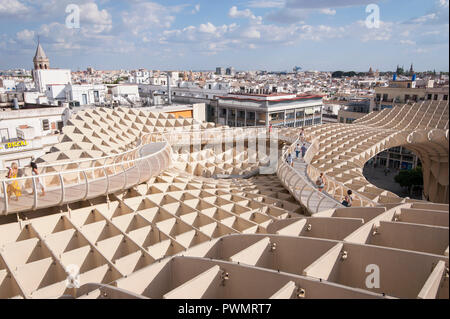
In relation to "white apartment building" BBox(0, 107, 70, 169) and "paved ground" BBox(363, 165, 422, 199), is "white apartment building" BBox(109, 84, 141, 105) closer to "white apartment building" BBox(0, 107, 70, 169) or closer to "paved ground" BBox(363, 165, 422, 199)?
"white apartment building" BBox(0, 107, 70, 169)

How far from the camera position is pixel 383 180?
71.9m

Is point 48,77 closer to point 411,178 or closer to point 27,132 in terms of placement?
point 27,132

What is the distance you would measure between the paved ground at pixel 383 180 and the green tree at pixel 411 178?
2.15 m

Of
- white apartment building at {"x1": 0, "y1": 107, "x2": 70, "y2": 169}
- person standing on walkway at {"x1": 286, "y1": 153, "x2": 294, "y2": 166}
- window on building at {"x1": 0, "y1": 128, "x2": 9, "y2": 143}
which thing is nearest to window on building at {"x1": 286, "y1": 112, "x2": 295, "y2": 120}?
white apartment building at {"x1": 0, "y1": 107, "x2": 70, "y2": 169}

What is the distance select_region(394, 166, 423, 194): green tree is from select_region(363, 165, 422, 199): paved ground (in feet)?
7.06

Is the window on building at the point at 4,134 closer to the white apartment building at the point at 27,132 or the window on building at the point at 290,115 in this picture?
the white apartment building at the point at 27,132

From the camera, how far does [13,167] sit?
52.2ft

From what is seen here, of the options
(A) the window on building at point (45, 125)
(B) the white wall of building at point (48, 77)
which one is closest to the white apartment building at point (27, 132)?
(A) the window on building at point (45, 125)

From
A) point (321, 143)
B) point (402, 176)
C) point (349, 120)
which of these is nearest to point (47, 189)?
point (321, 143)

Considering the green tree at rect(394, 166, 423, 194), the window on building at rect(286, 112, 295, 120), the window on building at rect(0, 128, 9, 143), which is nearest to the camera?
the window on building at rect(0, 128, 9, 143)

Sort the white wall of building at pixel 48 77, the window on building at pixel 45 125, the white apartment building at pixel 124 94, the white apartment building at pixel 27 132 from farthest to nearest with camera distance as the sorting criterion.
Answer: the white wall of building at pixel 48 77 → the white apartment building at pixel 124 94 → the window on building at pixel 45 125 → the white apartment building at pixel 27 132

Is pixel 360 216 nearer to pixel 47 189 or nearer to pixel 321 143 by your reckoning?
pixel 47 189

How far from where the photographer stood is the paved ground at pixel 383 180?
217 feet

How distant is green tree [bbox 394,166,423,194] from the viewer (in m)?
61.8
